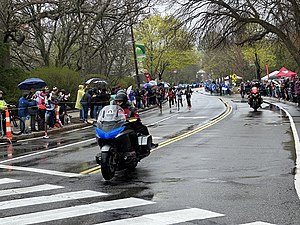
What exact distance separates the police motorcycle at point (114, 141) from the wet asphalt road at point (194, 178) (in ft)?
0.93

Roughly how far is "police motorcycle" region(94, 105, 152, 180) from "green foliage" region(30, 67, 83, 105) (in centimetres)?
2320

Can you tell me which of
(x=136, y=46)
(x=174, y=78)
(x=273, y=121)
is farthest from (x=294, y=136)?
(x=174, y=78)

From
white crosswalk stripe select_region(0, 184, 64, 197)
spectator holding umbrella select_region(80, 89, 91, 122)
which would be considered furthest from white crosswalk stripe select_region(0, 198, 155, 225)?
spectator holding umbrella select_region(80, 89, 91, 122)

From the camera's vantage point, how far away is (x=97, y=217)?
709 centimetres

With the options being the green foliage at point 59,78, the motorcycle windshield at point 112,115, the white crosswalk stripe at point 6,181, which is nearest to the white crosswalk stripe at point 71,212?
the motorcycle windshield at point 112,115

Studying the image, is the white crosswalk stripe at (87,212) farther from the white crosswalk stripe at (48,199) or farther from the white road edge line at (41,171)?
the white road edge line at (41,171)

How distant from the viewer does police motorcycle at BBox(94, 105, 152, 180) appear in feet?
31.8

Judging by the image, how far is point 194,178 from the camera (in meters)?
9.68

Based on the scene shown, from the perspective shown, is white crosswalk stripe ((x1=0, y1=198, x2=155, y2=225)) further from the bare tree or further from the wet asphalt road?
the bare tree

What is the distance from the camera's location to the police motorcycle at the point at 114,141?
9.70 metres

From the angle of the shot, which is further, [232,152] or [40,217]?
[232,152]

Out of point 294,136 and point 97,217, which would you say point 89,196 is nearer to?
point 97,217

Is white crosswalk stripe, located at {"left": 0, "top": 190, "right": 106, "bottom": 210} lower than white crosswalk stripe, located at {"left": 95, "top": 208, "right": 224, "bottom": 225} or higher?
higher

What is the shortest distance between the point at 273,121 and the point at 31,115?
10.4 meters
